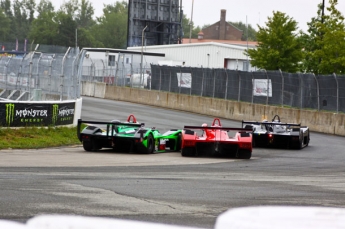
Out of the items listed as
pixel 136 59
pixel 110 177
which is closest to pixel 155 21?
pixel 136 59

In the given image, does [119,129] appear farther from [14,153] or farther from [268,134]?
[268,134]

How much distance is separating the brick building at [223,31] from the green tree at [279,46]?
259 feet

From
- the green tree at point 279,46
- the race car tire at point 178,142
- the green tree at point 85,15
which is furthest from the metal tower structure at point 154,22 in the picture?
the green tree at point 85,15

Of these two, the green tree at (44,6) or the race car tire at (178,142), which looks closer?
the race car tire at (178,142)

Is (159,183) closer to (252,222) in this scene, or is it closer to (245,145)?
(245,145)

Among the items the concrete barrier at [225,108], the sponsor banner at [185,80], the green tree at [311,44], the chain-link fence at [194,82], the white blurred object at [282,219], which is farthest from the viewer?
the green tree at [311,44]

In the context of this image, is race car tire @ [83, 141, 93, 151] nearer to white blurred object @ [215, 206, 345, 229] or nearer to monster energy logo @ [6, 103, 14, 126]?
monster energy logo @ [6, 103, 14, 126]

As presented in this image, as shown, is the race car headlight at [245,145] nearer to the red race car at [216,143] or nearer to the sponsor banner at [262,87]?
the red race car at [216,143]

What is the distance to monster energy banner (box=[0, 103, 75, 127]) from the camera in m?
21.7

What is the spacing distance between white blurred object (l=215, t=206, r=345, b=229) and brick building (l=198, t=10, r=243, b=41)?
4959 inches

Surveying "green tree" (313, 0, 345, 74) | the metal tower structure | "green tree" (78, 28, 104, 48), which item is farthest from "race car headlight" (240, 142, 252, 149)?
"green tree" (78, 28, 104, 48)

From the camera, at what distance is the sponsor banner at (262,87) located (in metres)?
35.9

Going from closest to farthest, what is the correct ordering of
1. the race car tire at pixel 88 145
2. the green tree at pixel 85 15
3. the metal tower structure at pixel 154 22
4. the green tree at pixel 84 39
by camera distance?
the race car tire at pixel 88 145 < the metal tower structure at pixel 154 22 < the green tree at pixel 84 39 < the green tree at pixel 85 15

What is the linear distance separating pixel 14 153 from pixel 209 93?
24.5 metres
